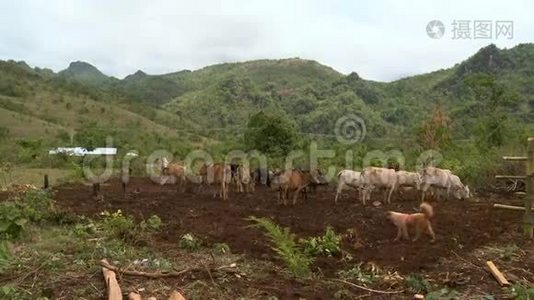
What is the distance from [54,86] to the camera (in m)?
46.2

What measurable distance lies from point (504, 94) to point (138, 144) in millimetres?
17927

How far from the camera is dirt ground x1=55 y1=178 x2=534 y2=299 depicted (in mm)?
7777

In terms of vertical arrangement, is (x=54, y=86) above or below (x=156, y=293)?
above

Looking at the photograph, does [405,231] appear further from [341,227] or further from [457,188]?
[457,188]

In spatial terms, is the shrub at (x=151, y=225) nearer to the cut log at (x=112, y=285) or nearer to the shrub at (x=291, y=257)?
the shrub at (x=291, y=257)

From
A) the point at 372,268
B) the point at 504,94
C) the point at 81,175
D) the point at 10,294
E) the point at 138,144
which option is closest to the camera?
the point at 10,294

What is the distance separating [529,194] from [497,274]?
2.80m

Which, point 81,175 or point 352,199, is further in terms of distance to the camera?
point 81,175

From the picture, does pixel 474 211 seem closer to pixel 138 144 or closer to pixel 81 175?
pixel 81 175

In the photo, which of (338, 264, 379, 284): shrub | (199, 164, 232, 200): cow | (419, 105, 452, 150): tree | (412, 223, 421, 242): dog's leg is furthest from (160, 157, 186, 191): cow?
(419, 105, 452, 150): tree

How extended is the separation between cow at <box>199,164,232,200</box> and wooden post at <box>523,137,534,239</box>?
7665mm

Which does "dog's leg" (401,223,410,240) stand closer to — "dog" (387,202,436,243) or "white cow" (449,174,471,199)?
"dog" (387,202,436,243)

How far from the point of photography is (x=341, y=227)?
10484mm

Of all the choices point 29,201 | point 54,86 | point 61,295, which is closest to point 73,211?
point 29,201
